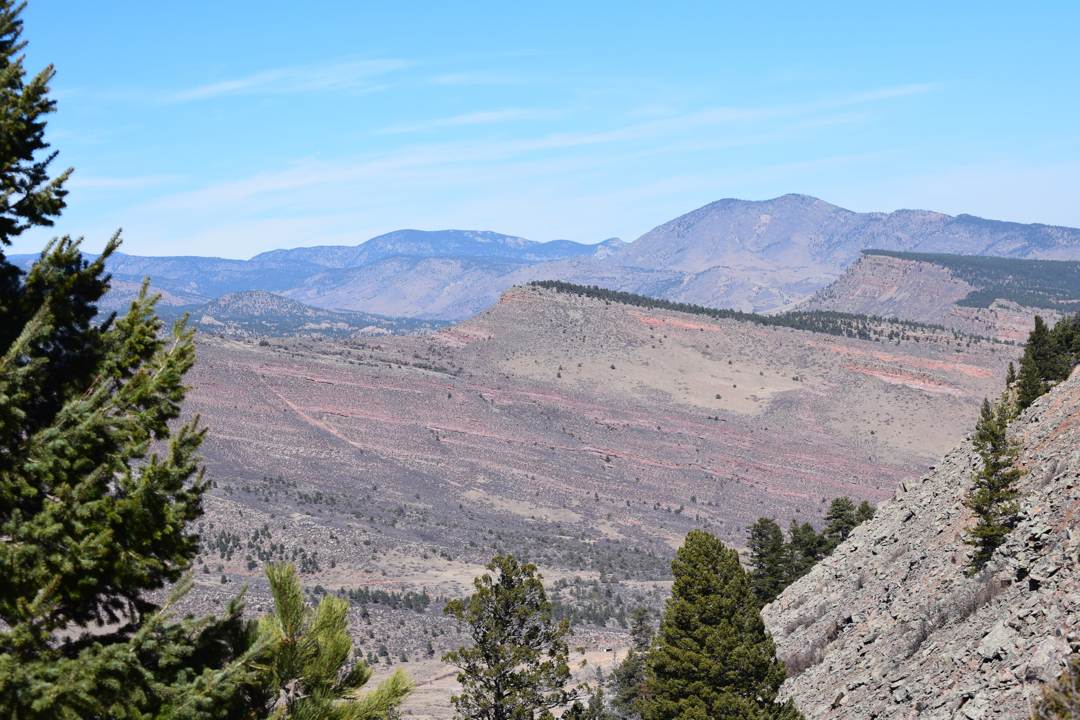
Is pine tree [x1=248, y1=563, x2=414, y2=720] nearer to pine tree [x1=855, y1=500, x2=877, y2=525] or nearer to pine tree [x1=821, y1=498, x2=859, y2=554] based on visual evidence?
pine tree [x1=821, y1=498, x2=859, y2=554]

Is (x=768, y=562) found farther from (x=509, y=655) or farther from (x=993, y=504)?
(x=509, y=655)

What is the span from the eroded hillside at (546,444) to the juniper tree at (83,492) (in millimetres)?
26610

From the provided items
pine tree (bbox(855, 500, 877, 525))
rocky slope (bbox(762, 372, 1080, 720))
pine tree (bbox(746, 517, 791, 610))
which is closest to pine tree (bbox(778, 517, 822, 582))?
pine tree (bbox(746, 517, 791, 610))

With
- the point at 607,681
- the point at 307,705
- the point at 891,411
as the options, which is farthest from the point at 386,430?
the point at 307,705

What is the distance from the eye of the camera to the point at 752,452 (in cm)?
8306

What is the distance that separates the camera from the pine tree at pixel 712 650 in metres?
Answer: 15.9

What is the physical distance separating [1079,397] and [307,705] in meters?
21.5

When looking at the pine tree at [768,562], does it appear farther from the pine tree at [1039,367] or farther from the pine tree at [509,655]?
the pine tree at [509,655]

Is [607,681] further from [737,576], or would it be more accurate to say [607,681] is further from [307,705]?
[307,705]

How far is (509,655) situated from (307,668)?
8.54 metres

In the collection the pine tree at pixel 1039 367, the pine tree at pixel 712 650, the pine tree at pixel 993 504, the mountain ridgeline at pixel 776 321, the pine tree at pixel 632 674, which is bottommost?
the pine tree at pixel 632 674

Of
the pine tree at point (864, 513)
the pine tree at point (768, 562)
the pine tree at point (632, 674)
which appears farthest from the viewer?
the pine tree at point (864, 513)

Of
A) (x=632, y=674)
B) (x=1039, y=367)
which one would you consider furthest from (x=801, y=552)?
(x=1039, y=367)

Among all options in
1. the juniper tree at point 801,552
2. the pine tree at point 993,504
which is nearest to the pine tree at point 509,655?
the pine tree at point 993,504
